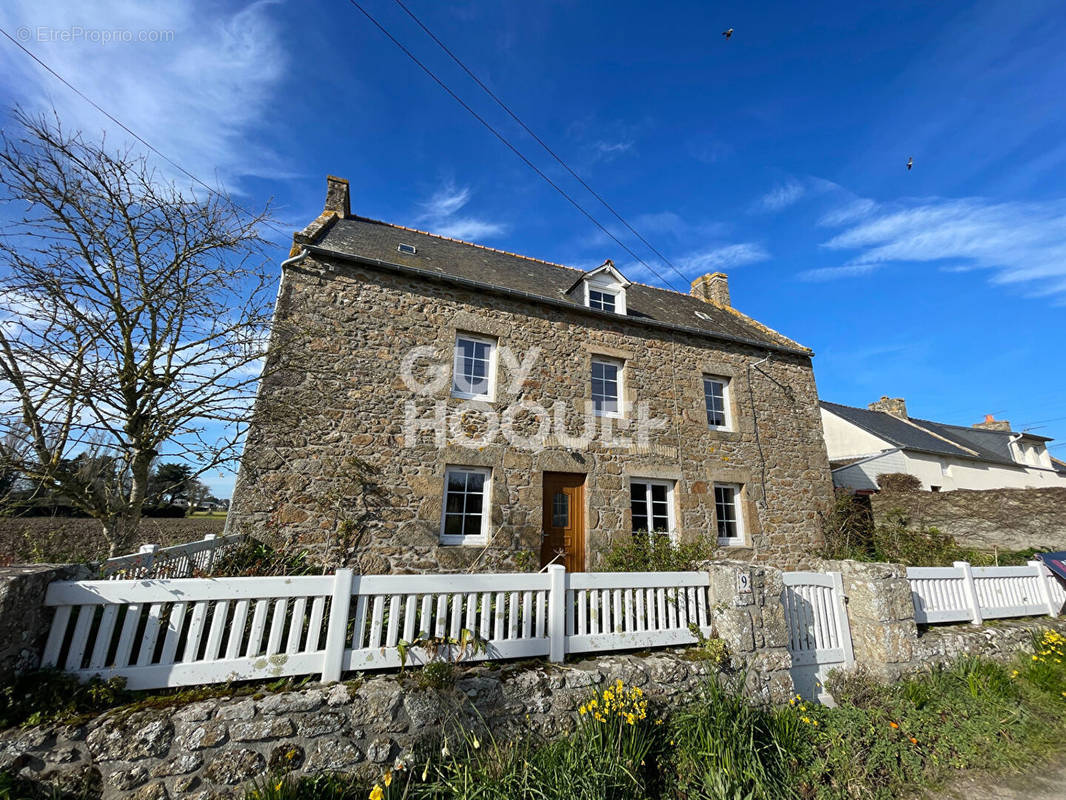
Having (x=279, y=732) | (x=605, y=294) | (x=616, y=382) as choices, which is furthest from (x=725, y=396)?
(x=279, y=732)

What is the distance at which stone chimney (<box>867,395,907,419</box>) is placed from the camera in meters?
20.3

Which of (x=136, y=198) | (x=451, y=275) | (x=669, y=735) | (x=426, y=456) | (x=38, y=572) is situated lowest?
(x=669, y=735)

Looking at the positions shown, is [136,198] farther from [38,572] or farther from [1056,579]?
[1056,579]

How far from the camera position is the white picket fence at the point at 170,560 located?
3.81m

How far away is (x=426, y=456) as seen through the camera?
7.38 meters

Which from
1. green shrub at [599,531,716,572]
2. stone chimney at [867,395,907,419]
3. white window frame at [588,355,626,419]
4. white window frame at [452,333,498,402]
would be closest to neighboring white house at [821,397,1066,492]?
stone chimney at [867,395,907,419]

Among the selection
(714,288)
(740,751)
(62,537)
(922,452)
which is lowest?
(740,751)

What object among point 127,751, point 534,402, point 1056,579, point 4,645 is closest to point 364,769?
point 127,751

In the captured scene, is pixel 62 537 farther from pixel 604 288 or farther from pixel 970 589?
pixel 970 589

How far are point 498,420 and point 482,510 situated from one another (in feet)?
5.40

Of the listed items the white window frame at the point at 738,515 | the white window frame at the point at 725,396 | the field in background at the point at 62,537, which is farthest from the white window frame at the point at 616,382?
the field in background at the point at 62,537

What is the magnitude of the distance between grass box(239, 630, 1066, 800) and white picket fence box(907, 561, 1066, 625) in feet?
4.04

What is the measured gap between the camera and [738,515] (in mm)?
9500

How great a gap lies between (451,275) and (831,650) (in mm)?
8162
